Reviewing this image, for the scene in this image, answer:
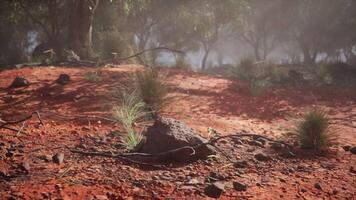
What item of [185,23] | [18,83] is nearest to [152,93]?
[18,83]

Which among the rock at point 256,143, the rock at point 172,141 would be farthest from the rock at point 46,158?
the rock at point 256,143

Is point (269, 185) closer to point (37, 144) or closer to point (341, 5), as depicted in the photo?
point (37, 144)

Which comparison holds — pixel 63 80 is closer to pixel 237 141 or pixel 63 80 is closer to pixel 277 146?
pixel 237 141

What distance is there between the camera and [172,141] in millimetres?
4105

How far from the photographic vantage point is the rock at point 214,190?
3309 millimetres

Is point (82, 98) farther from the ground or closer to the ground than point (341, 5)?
closer to the ground

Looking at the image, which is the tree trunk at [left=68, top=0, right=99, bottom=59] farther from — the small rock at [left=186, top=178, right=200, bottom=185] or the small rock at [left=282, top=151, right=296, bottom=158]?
the small rock at [left=186, top=178, right=200, bottom=185]

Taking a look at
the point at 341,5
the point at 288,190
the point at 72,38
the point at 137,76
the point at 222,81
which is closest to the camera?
the point at 288,190

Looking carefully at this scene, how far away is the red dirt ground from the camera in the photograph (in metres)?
3.27

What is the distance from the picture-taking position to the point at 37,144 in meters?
4.18

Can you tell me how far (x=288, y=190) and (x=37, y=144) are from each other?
2.92 meters

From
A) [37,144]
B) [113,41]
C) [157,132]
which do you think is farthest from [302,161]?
[113,41]

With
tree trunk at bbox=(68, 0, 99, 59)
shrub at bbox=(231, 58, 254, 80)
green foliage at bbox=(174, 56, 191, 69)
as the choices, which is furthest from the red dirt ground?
shrub at bbox=(231, 58, 254, 80)

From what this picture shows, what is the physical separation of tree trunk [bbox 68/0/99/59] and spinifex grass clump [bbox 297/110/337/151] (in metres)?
8.99
